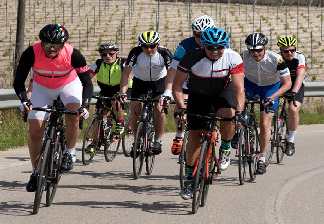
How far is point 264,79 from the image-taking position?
11867 millimetres

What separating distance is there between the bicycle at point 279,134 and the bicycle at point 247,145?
1.36m

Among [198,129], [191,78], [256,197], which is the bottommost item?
[256,197]

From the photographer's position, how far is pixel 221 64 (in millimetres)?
9109

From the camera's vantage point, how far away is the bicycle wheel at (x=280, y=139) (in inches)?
516

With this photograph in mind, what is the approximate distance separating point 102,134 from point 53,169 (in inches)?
168

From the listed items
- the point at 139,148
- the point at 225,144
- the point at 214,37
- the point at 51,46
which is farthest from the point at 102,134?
the point at 214,37

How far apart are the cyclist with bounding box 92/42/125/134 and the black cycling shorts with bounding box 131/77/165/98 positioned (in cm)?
111

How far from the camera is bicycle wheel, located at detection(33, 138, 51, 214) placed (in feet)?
→ 27.4

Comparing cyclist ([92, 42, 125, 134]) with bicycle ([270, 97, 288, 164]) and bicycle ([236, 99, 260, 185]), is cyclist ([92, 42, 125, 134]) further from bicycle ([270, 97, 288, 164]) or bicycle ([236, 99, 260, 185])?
bicycle ([236, 99, 260, 185])

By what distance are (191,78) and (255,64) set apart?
2.79m

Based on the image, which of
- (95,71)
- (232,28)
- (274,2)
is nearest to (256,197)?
(95,71)

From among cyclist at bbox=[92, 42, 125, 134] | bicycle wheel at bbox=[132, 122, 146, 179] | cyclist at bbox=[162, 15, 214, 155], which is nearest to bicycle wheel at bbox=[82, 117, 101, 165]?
cyclist at bbox=[92, 42, 125, 134]

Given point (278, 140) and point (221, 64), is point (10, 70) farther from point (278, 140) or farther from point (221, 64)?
point (221, 64)

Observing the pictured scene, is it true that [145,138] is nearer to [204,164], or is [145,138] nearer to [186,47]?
[186,47]
